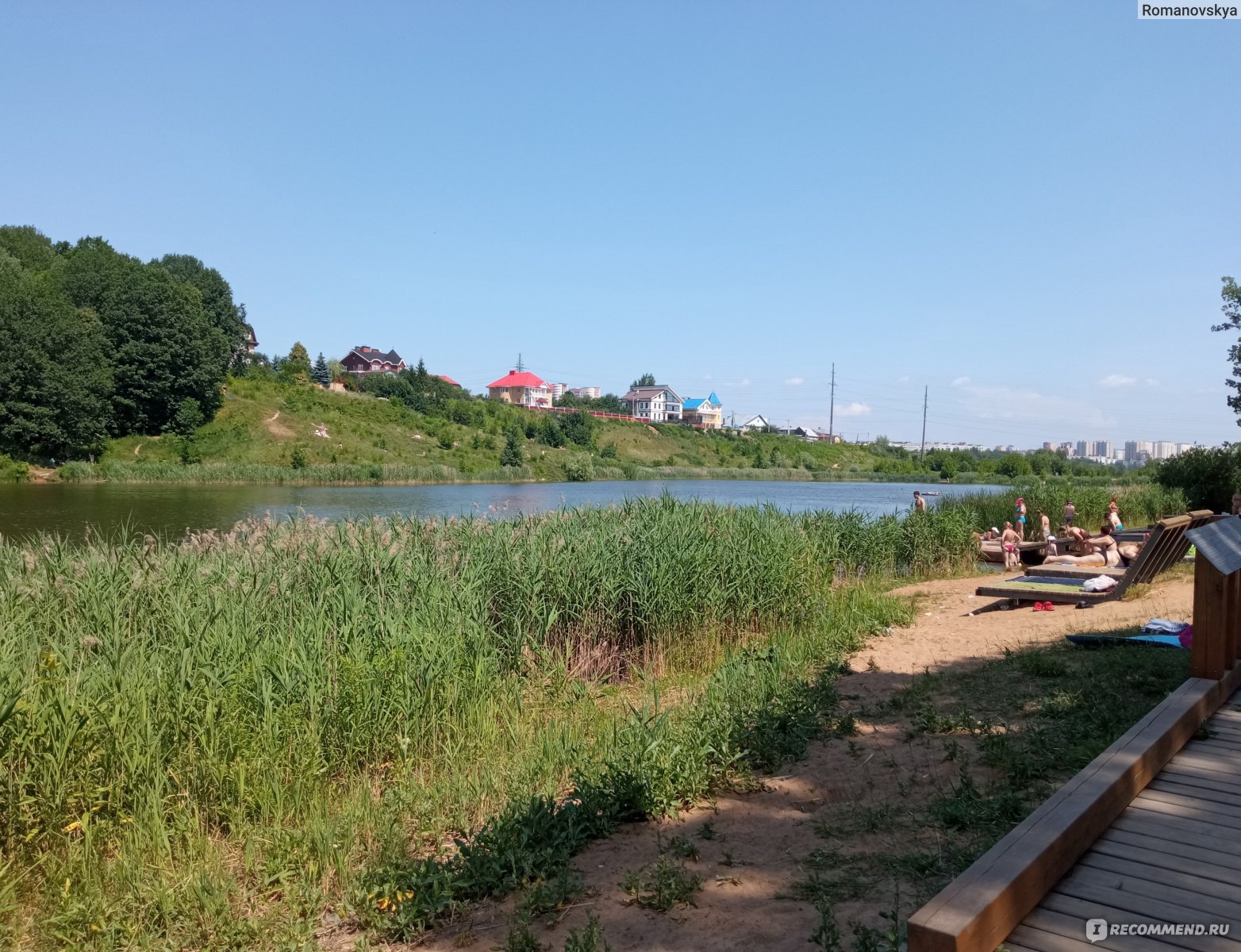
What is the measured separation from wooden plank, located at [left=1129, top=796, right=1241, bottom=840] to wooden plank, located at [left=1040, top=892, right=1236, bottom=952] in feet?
2.53

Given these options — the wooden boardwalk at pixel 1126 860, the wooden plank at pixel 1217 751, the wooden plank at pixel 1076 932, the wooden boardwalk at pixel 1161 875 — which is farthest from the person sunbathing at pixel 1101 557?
the wooden plank at pixel 1076 932

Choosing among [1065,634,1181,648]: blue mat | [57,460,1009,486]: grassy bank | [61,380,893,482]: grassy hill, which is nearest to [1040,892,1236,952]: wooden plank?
[1065,634,1181,648]: blue mat

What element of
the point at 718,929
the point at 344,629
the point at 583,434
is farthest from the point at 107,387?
the point at 718,929

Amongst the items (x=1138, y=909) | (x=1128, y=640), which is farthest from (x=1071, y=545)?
(x=1138, y=909)

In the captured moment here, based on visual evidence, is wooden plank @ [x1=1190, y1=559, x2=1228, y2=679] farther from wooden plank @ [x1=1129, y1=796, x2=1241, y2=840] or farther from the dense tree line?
the dense tree line

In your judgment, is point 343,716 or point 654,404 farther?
point 654,404

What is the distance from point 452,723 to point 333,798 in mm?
1034

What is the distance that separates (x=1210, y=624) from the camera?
178 inches

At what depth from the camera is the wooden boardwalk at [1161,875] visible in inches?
96.9

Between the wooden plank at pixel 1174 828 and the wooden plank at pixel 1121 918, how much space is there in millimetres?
558

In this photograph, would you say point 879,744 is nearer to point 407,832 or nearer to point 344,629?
point 407,832

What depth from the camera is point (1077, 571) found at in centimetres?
1144

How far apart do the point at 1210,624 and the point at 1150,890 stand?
7.85ft

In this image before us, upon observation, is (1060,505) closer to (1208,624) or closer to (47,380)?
(1208,624)
